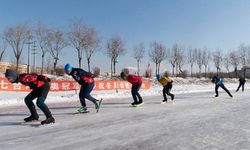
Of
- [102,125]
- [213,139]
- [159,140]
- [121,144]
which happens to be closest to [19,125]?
[102,125]

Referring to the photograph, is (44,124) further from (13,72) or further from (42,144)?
(42,144)

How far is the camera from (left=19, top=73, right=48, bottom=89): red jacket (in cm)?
598

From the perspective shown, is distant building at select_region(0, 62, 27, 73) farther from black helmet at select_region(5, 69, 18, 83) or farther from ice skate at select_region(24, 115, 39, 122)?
black helmet at select_region(5, 69, 18, 83)

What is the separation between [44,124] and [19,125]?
2.01 ft

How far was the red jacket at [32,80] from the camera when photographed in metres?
5.98

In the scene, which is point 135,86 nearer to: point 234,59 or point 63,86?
point 63,86

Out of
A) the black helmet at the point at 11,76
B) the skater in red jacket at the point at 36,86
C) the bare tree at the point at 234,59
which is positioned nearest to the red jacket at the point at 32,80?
the skater in red jacket at the point at 36,86

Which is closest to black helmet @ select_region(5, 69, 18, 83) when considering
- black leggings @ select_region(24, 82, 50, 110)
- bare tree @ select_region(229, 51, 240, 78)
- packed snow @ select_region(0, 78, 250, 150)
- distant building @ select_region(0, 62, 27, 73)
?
black leggings @ select_region(24, 82, 50, 110)

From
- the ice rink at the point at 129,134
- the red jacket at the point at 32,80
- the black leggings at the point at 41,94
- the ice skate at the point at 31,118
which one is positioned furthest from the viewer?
the ice skate at the point at 31,118

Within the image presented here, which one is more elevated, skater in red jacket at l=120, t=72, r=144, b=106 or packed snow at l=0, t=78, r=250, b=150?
skater in red jacket at l=120, t=72, r=144, b=106

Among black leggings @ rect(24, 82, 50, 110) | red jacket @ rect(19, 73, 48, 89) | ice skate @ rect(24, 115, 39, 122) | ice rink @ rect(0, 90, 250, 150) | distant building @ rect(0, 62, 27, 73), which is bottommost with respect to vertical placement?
ice rink @ rect(0, 90, 250, 150)

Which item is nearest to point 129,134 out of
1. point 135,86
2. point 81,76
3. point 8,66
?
point 81,76

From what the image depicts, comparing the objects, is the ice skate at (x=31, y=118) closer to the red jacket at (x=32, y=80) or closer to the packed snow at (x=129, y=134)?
the packed snow at (x=129, y=134)

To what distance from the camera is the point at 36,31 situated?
34.0m
